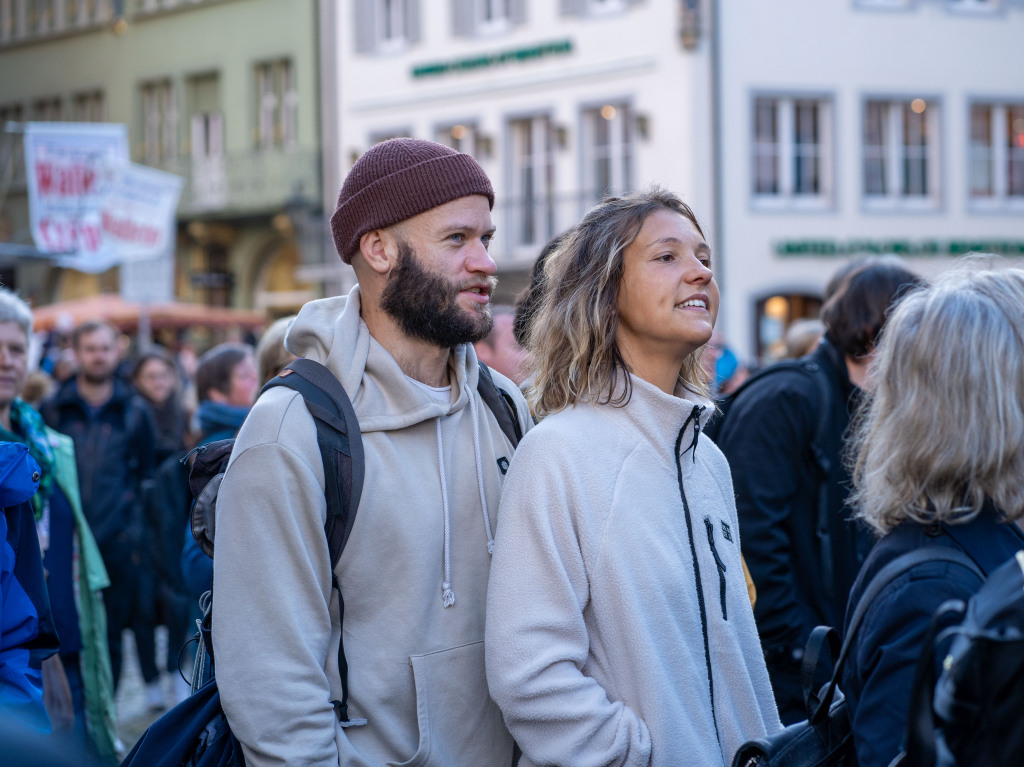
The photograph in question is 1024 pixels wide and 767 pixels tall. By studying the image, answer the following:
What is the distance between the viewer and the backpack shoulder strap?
8.39 ft

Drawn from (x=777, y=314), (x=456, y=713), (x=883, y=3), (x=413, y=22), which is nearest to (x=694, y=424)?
(x=456, y=713)

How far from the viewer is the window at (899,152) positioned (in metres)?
24.0

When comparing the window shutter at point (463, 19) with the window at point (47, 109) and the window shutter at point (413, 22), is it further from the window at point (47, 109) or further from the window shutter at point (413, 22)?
the window at point (47, 109)

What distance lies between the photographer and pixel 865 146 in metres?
24.0

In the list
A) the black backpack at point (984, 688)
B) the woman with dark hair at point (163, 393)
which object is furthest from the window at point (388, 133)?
the black backpack at point (984, 688)

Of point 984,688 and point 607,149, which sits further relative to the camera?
point 607,149

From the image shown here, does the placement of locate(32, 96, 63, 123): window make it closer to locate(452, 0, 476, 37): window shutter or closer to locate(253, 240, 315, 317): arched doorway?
locate(253, 240, 315, 317): arched doorway

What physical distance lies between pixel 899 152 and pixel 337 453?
23287 millimetres

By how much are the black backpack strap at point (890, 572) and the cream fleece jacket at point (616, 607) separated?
36cm

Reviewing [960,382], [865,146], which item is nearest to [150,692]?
[960,382]

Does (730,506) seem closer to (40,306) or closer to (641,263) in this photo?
(641,263)

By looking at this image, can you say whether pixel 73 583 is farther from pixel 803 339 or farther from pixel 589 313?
pixel 803 339

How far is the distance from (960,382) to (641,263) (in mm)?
805

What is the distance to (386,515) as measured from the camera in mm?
2598
